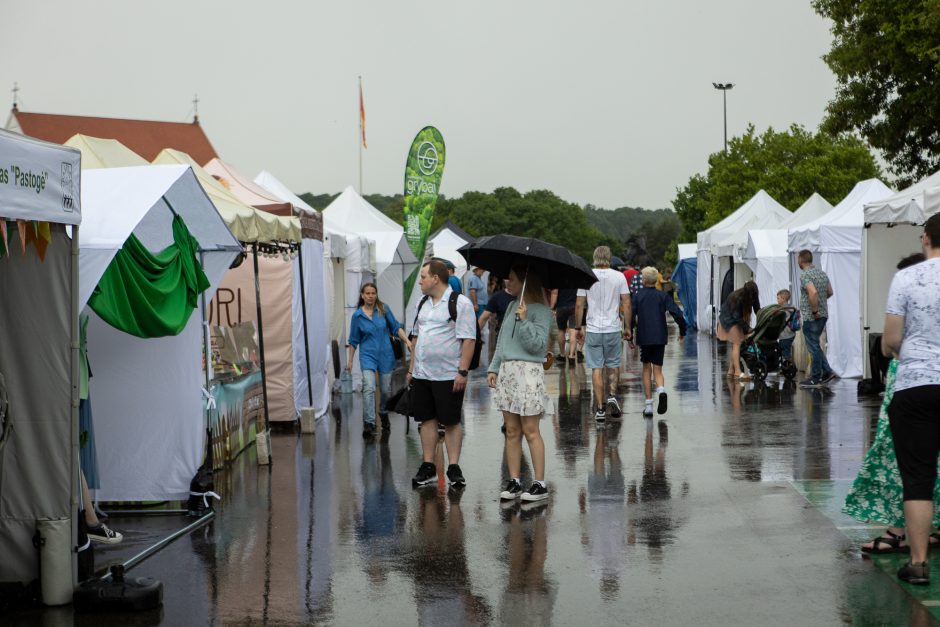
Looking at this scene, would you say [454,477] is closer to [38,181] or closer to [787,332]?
[38,181]

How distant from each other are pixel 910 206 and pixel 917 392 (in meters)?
8.18

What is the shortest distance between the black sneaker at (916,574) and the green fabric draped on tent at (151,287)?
4848mm

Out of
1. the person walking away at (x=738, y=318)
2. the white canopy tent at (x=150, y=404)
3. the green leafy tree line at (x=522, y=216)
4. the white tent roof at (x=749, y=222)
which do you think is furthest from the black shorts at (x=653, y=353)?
the green leafy tree line at (x=522, y=216)

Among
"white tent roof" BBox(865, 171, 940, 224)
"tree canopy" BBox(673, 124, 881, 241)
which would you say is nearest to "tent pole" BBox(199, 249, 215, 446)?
"white tent roof" BBox(865, 171, 940, 224)

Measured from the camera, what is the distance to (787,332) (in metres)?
18.6

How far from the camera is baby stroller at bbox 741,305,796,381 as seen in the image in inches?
706

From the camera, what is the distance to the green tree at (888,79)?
76.1 feet

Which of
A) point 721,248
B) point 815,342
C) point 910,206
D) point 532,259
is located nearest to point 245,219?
point 532,259

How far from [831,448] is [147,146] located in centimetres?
6854

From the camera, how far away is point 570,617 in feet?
18.6

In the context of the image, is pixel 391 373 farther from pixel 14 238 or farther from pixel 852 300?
pixel 852 300

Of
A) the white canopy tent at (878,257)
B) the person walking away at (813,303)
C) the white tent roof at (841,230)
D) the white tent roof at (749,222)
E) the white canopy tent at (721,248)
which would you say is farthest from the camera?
the white canopy tent at (721,248)

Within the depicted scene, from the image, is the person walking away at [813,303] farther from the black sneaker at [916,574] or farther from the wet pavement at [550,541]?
the black sneaker at [916,574]

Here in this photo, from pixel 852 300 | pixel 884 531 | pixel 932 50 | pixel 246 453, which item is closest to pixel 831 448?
pixel 884 531
